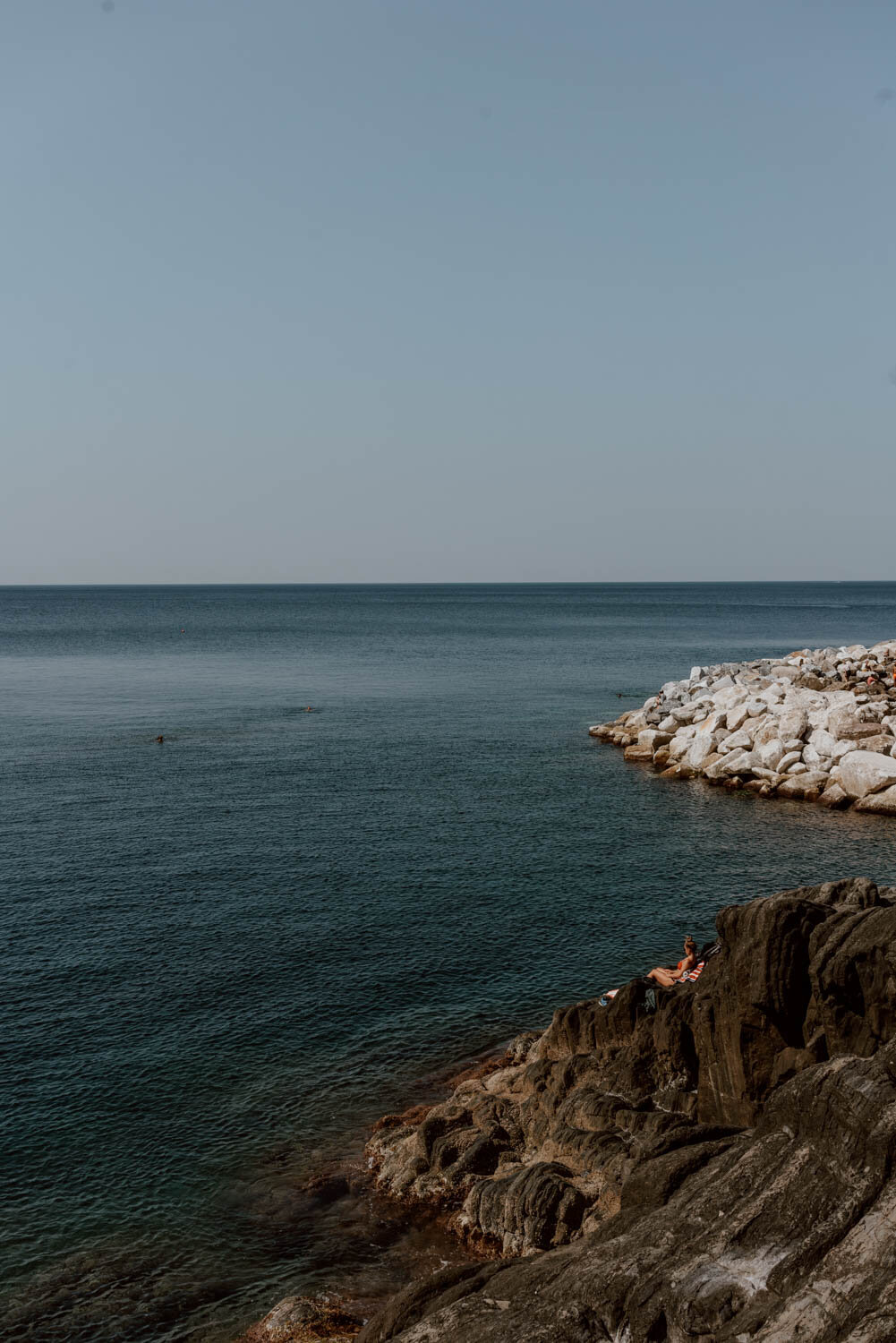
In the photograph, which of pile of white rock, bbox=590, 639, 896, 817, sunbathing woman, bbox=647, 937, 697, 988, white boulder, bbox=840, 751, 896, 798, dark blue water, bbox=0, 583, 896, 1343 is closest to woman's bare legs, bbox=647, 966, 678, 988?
sunbathing woman, bbox=647, 937, 697, 988

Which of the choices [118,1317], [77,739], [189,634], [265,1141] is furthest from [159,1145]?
[189,634]

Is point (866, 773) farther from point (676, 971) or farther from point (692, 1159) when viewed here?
point (692, 1159)

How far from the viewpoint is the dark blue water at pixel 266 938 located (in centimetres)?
2267

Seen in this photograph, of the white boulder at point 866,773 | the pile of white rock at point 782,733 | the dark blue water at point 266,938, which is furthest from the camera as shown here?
the pile of white rock at point 782,733

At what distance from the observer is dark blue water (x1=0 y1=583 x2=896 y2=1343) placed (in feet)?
74.4

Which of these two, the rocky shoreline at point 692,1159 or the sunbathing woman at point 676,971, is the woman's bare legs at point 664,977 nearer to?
the sunbathing woman at point 676,971

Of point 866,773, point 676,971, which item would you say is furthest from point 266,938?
point 866,773

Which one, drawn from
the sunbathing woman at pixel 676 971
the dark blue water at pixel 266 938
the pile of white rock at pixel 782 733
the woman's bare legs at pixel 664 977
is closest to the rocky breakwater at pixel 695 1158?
the woman's bare legs at pixel 664 977

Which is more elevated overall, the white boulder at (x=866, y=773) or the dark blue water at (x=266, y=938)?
the white boulder at (x=866, y=773)

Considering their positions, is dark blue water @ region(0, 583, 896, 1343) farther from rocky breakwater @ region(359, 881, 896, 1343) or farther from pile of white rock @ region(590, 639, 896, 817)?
rocky breakwater @ region(359, 881, 896, 1343)

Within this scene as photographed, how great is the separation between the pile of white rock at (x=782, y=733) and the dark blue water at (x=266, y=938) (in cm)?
241

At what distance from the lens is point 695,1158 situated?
55.7 feet

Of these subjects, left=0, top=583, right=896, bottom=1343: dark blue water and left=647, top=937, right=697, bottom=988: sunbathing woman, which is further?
left=647, top=937, right=697, bottom=988: sunbathing woman

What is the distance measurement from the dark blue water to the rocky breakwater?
3.46 m
